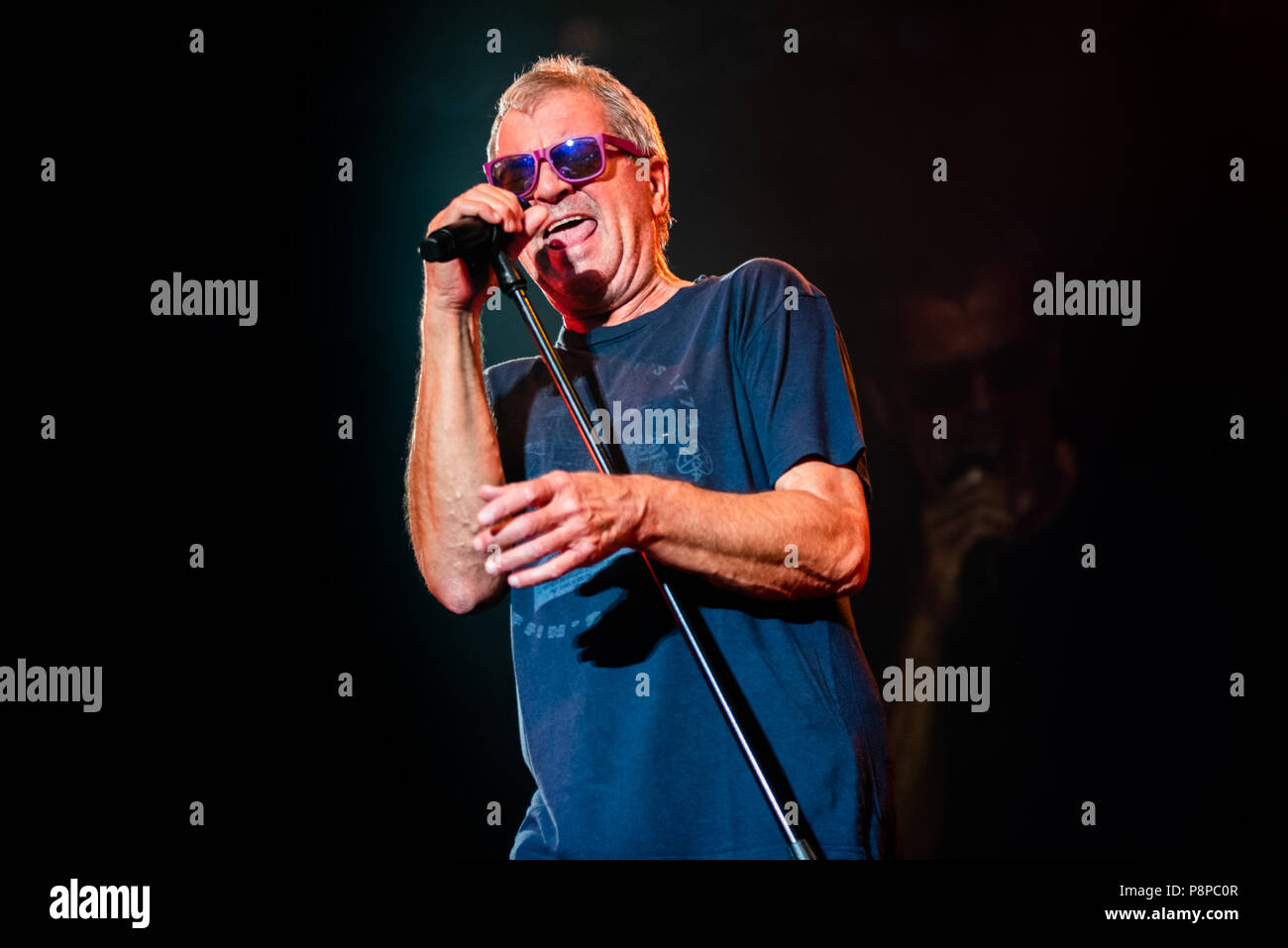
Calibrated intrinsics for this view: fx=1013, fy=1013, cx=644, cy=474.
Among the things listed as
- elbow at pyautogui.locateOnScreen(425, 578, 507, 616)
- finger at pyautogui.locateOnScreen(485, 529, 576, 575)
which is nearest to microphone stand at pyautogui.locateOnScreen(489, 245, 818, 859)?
finger at pyautogui.locateOnScreen(485, 529, 576, 575)

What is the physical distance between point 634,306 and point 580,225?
148 mm

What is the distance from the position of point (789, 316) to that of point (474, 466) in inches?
18.8

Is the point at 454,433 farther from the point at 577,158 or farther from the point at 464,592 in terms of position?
the point at 577,158

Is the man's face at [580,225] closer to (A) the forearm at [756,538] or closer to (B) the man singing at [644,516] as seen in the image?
(B) the man singing at [644,516]

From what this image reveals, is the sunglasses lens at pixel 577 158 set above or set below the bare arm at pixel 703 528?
above

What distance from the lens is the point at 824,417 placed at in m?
1.31

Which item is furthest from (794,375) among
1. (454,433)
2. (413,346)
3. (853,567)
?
(413,346)

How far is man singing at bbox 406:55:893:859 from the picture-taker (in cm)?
119

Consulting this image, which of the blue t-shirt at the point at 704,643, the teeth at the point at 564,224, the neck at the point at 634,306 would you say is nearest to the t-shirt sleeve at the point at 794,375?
the blue t-shirt at the point at 704,643

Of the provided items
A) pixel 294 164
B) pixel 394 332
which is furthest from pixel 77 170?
pixel 394 332

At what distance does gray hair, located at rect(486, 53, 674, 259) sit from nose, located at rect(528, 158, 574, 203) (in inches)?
4.5

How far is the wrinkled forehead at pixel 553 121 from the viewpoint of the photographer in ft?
5.10

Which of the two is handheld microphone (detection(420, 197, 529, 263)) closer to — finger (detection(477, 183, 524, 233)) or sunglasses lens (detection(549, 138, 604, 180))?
finger (detection(477, 183, 524, 233))

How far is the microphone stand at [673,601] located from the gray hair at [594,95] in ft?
1.35
